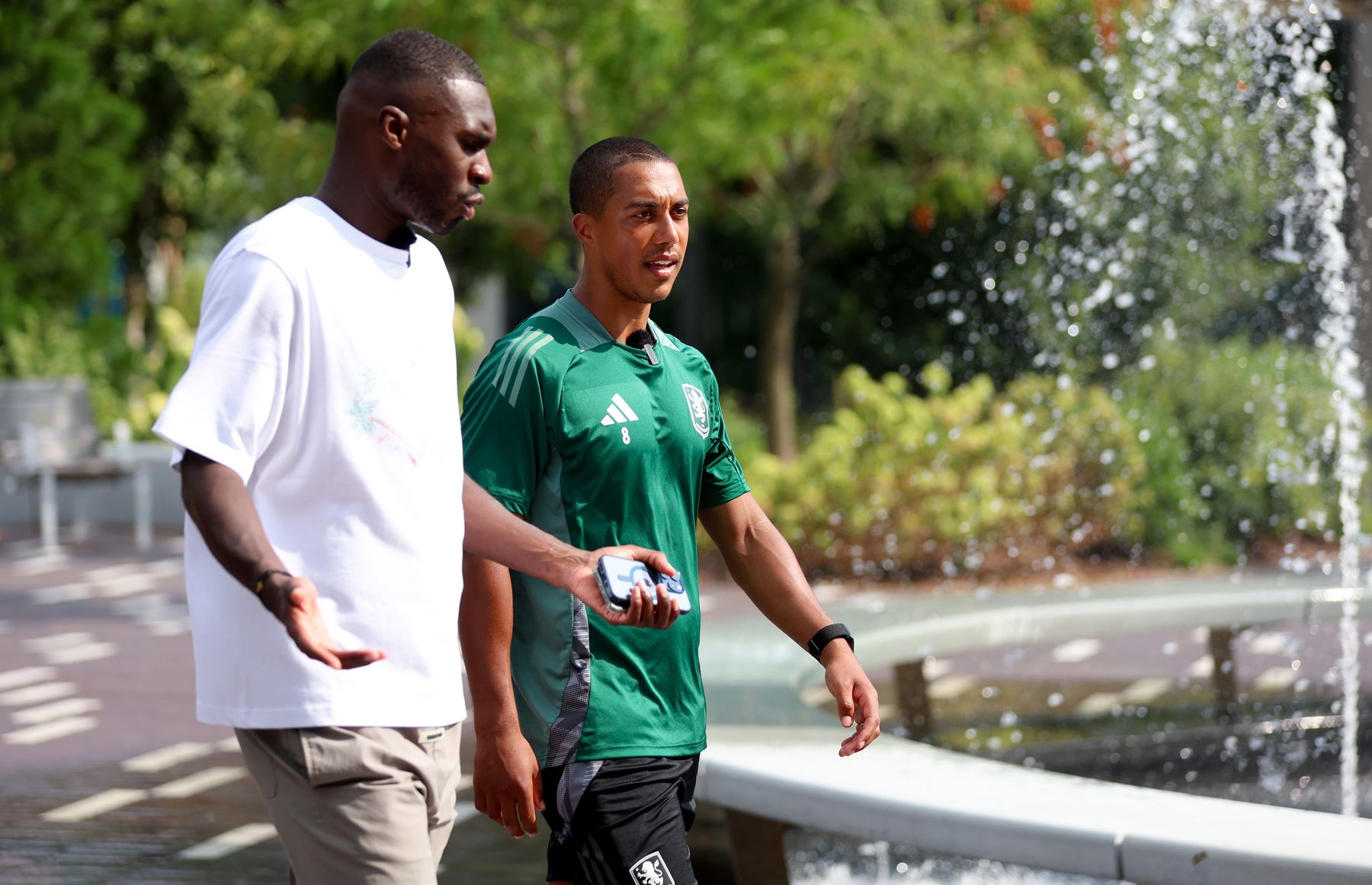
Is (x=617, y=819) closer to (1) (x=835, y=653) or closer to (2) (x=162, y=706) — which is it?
(1) (x=835, y=653)

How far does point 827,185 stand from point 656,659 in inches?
479

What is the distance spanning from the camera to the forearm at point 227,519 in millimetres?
2102

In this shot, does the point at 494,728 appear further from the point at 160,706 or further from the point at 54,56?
the point at 54,56

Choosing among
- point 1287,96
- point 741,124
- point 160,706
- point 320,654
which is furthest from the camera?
point 1287,96

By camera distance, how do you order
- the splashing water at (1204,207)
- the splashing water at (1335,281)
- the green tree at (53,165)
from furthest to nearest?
the green tree at (53,165)
the splashing water at (1204,207)
the splashing water at (1335,281)

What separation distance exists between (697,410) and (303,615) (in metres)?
1.02

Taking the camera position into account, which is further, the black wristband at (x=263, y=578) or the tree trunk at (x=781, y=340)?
the tree trunk at (x=781, y=340)

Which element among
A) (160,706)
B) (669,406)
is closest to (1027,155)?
(160,706)

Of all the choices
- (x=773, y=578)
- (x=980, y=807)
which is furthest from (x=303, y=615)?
(x=980, y=807)

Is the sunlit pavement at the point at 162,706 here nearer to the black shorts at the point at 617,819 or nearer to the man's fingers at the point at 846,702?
the black shorts at the point at 617,819

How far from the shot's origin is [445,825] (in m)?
2.50

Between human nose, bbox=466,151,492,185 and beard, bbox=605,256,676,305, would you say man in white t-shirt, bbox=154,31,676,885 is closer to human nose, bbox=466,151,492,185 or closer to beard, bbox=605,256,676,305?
human nose, bbox=466,151,492,185

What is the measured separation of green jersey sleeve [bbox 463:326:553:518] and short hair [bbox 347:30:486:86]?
0.53 m

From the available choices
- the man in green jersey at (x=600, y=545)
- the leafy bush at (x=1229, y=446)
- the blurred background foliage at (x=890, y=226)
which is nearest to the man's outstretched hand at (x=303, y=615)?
the man in green jersey at (x=600, y=545)
